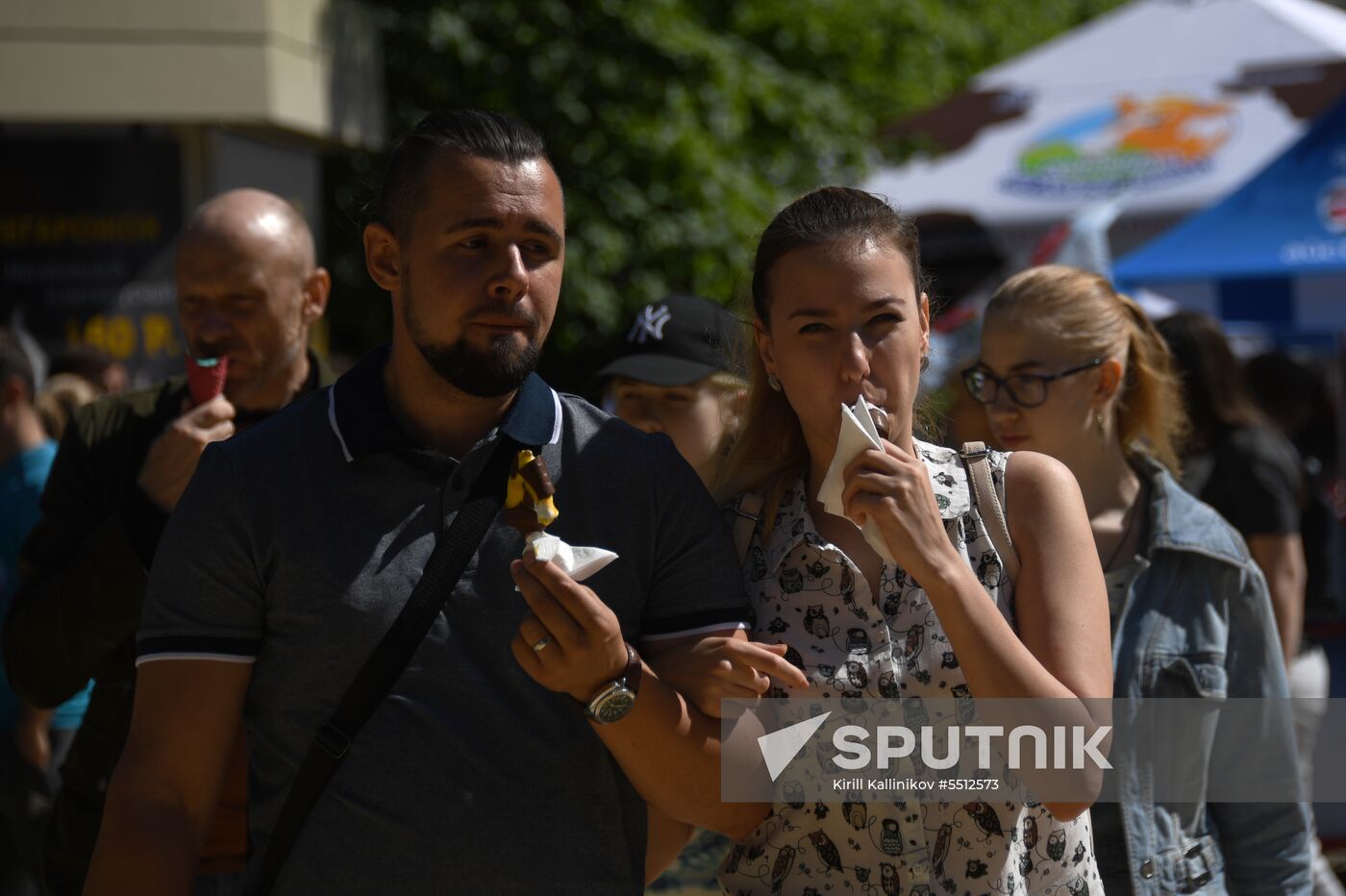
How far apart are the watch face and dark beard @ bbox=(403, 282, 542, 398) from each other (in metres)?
0.53

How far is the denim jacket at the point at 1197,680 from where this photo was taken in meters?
2.89

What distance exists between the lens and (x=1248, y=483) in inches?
193

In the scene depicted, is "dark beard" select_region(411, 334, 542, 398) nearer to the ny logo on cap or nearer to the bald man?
the bald man

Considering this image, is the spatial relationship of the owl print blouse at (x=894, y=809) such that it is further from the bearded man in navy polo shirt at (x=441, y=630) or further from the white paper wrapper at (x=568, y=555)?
the white paper wrapper at (x=568, y=555)

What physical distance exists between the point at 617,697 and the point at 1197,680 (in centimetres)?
141

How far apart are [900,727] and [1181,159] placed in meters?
7.27

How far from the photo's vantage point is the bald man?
9.68 ft

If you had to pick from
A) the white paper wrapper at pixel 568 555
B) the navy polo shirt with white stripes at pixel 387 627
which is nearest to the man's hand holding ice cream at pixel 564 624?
the white paper wrapper at pixel 568 555

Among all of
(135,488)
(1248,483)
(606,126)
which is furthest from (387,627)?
(606,126)

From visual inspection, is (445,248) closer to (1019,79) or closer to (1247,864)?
(1247,864)

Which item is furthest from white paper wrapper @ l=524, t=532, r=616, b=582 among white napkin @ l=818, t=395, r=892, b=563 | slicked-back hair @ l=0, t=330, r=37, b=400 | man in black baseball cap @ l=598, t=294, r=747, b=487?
slicked-back hair @ l=0, t=330, r=37, b=400

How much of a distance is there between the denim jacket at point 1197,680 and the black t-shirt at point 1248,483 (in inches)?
73.5

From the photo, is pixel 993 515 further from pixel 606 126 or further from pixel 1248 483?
pixel 606 126

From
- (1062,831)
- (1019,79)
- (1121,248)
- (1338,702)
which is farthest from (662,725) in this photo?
(1019,79)
